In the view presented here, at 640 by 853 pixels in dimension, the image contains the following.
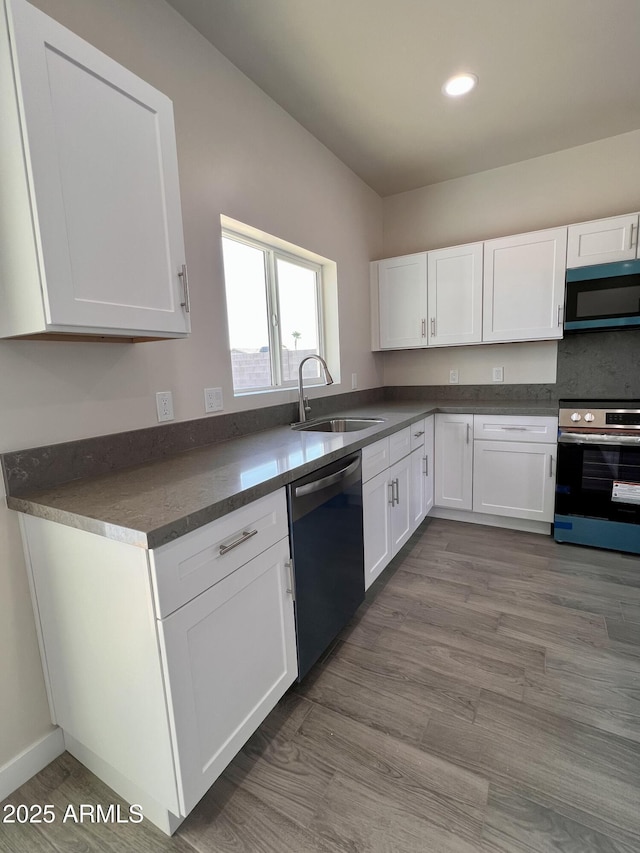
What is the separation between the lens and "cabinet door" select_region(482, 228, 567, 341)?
2.70 m

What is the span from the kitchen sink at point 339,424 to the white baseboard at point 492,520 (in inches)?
45.7

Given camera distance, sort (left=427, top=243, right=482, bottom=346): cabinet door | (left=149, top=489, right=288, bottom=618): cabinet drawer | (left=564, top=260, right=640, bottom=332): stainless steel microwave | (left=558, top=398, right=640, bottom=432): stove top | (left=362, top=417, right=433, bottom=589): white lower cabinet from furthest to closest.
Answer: (left=427, top=243, right=482, bottom=346): cabinet door → (left=564, top=260, right=640, bottom=332): stainless steel microwave → (left=558, top=398, right=640, bottom=432): stove top → (left=362, top=417, right=433, bottom=589): white lower cabinet → (left=149, top=489, right=288, bottom=618): cabinet drawer

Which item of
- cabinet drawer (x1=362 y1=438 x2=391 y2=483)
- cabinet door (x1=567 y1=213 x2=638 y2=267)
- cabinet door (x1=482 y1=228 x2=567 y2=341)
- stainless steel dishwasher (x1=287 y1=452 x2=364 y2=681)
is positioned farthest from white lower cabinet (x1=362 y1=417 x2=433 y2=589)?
cabinet door (x1=567 y1=213 x2=638 y2=267)

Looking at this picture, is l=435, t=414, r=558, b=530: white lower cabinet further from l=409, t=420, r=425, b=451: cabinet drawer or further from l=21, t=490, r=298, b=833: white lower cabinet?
l=21, t=490, r=298, b=833: white lower cabinet

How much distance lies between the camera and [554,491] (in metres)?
2.64

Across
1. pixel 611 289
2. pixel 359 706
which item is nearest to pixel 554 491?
pixel 611 289

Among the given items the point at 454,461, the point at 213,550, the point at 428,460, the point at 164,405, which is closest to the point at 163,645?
the point at 213,550

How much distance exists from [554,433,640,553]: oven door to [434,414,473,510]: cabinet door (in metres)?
0.57

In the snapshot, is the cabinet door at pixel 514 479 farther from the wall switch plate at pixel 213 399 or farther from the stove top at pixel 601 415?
the wall switch plate at pixel 213 399

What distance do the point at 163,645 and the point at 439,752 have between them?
99 centimetres

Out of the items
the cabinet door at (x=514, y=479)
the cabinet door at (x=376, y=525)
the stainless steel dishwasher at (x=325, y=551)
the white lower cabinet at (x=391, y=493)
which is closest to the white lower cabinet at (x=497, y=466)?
the cabinet door at (x=514, y=479)

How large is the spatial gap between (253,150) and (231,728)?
96.5 inches

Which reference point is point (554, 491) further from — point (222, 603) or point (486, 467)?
point (222, 603)

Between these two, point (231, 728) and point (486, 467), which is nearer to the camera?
point (231, 728)
